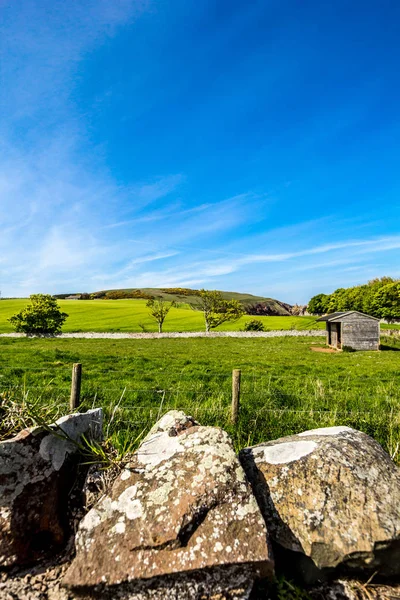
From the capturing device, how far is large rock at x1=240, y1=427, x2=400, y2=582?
9.75ft

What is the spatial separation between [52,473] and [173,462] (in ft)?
3.96

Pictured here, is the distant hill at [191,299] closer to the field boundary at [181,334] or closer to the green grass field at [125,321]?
the green grass field at [125,321]

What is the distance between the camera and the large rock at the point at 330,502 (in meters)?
2.97

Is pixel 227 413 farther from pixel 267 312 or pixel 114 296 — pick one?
pixel 114 296

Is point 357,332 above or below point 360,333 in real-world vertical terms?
above

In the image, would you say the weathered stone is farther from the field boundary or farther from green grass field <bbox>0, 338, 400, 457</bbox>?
the field boundary

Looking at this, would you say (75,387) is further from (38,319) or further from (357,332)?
(38,319)

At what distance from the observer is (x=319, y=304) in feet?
337

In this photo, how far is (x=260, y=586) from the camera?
2.82 m

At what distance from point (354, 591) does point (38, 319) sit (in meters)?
53.5

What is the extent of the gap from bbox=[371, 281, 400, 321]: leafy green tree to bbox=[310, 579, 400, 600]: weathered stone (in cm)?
7960

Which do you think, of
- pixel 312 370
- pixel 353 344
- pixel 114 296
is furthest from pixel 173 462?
pixel 114 296

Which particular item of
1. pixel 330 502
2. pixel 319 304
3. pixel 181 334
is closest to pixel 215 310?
pixel 181 334

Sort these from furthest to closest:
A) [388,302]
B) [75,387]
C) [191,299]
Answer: [191,299]
[388,302]
[75,387]
